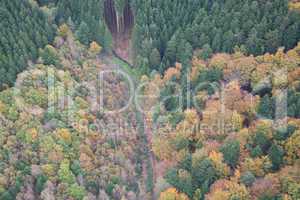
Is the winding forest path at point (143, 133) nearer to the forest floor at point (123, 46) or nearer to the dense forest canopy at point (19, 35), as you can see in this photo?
the forest floor at point (123, 46)

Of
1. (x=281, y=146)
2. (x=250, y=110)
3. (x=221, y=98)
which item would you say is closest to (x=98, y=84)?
(x=221, y=98)

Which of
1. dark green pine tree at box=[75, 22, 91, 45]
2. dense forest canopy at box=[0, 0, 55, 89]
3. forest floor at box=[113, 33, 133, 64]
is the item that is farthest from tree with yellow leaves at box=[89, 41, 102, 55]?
dense forest canopy at box=[0, 0, 55, 89]

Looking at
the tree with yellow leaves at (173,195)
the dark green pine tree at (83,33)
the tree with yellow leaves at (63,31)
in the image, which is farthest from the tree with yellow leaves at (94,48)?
the tree with yellow leaves at (173,195)

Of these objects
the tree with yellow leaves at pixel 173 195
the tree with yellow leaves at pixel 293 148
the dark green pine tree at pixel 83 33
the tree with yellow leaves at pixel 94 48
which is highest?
the dark green pine tree at pixel 83 33

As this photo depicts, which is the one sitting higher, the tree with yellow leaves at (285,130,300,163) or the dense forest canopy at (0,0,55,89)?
the dense forest canopy at (0,0,55,89)

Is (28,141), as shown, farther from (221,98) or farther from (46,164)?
(221,98)

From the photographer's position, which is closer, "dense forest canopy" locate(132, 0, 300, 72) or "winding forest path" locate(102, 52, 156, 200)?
"winding forest path" locate(102, 52, 156, 200)

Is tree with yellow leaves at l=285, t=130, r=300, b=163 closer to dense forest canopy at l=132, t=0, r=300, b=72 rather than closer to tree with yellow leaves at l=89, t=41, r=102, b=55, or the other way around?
dense forest canopy at l=132, t=0, r=300, b=72

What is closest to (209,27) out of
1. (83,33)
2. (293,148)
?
(83,33)
